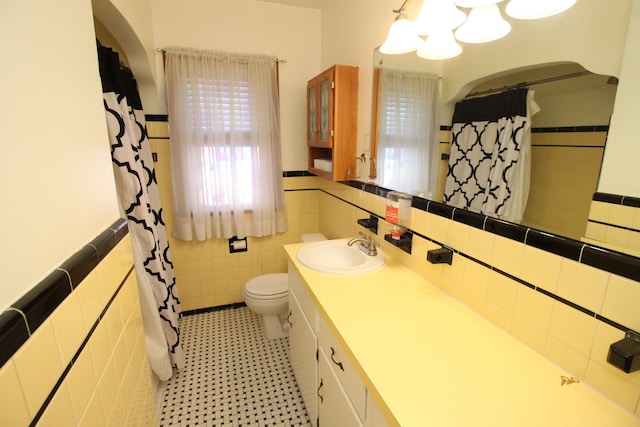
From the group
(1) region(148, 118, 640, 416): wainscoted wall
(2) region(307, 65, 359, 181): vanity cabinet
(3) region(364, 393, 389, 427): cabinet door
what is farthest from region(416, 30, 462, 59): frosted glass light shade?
(3) region(364, 393, 389, 427): cabinet door

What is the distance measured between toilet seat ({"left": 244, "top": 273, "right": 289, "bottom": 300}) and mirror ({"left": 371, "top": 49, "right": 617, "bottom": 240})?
1.61 meters

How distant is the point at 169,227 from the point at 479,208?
2230 mm

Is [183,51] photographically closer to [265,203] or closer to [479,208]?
[265,203]

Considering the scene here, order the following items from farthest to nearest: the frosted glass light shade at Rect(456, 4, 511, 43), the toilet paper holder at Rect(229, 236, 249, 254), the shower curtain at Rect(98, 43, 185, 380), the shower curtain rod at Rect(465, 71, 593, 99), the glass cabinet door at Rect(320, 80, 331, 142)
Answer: the toilet paper holder at Rect(229, 236, 249, 254) < the glass cabinet door at Rect(320, 80, 331, 142) < the shower curtain at Rect(98, 43, 185, 380) < the frosted glass light shade at Rect(456, 4, 511, 43) < the shower curtain rod at Rect(465, 71, 593, 99)

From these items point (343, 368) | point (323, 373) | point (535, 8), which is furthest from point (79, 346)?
point (535, 8)

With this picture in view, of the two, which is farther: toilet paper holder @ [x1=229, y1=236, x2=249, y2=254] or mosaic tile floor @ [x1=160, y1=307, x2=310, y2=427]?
toilet paper holder @ [x1=229, y1=236, x2=249, y2=254]

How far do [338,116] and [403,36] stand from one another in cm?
69

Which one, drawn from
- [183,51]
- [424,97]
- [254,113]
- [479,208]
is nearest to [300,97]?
[254,113]

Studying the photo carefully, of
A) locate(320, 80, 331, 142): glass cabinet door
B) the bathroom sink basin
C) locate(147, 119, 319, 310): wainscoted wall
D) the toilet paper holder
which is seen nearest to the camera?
the bathroom sink basin

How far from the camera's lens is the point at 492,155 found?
42.0 inches

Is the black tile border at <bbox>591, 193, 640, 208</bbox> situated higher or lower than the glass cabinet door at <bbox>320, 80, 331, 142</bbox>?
lower

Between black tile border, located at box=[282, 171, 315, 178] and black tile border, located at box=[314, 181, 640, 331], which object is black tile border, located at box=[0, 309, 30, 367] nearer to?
black tile border, located at box=[314, 181, 640, 331]

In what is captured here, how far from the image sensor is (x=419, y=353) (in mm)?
873

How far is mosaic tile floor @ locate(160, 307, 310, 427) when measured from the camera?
161 centimetres
